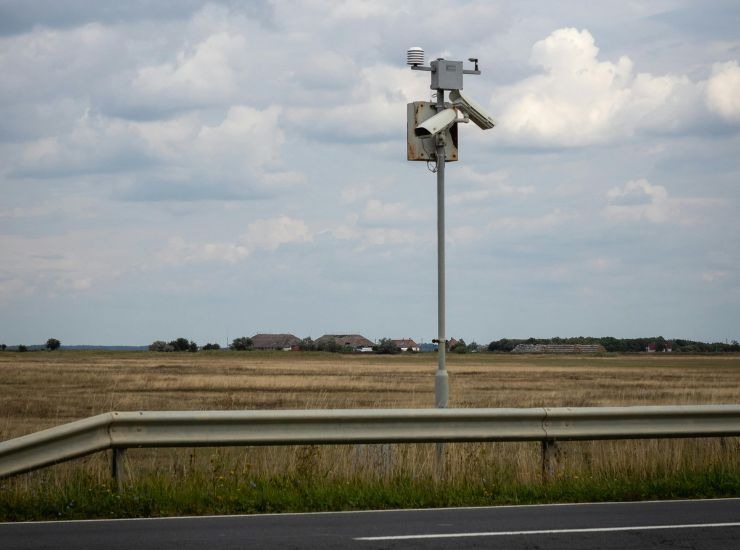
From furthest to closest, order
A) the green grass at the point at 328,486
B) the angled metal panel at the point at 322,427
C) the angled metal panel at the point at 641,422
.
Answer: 1. the angled metal panel at the point at 641,422
2. the angled metal panel at the point at 322,427
3. the green grass at the point at 328,486

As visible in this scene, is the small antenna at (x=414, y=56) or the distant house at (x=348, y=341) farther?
the distant house at (x=348, y=341)

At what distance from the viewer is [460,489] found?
10516mm

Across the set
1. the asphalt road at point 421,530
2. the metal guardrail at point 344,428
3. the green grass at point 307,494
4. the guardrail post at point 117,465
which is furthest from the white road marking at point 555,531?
the guardrail post at point 117,465

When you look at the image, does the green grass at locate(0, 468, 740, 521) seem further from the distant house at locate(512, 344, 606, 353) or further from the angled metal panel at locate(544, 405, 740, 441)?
the distant house at locate(512, 344, 606, 353)

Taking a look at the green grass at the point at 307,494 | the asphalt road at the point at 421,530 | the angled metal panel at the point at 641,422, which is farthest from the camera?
the angled metal panel at the point at 641,422

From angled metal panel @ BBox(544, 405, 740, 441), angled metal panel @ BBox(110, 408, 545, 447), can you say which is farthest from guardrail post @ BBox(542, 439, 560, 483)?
angled metal panel @ BBox(110, 408, 545, 447)

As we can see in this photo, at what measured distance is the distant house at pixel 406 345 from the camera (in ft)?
577

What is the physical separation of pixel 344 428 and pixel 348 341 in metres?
169

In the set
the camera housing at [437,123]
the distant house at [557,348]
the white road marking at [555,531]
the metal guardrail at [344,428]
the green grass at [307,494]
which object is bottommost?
the white road marking at [555,531]

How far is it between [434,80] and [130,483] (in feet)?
18.6

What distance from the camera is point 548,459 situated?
11039mm

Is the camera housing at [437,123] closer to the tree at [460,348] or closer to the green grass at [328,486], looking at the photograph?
the green grass at [328,486]

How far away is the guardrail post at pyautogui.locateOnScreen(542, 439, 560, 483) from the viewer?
10977 mm

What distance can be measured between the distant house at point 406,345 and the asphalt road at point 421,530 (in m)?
163
